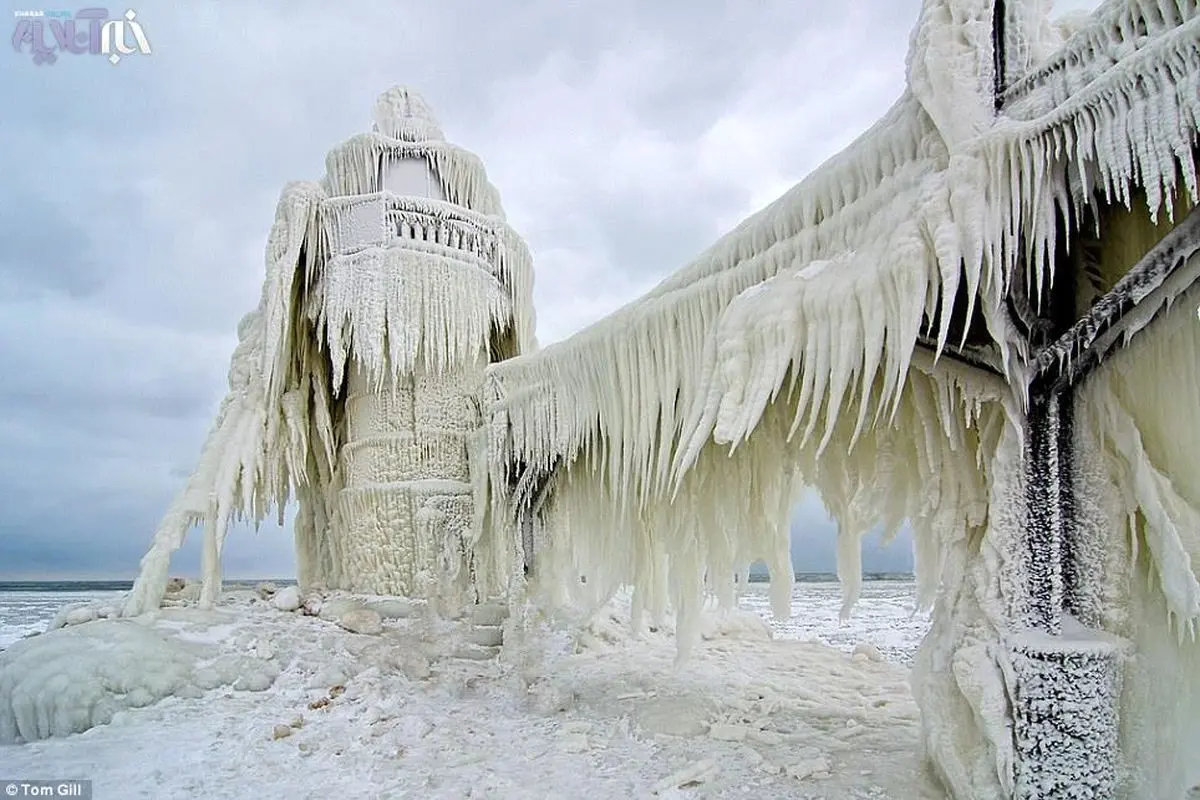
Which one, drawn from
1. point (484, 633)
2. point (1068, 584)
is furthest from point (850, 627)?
point (1068, 584)

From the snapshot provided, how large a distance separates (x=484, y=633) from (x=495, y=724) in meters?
2.23

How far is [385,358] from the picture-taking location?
8906 millimetres

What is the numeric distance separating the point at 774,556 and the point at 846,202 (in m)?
2.70

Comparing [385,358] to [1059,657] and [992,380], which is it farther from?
[1059,657]

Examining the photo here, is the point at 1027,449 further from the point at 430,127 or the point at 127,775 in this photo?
the point at 430,127

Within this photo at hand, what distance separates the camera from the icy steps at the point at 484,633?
7.49 meters

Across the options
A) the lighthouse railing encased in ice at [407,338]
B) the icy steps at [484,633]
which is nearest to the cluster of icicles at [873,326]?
the icy steps at [484,633]

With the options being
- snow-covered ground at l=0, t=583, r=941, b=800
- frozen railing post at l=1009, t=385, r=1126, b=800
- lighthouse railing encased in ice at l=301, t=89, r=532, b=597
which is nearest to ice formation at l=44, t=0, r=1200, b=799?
frozen railing post at l=1009, t=385, r=1126, b=800

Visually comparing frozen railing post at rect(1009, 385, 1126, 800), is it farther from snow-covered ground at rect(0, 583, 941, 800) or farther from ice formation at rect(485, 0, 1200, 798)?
snow-covered ground at rect(0, 583, 941, 800)

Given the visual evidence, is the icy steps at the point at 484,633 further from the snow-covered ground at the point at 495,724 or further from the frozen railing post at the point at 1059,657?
the frozen railing post at the point at 1059,657

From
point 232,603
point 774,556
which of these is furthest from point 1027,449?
point 232,603

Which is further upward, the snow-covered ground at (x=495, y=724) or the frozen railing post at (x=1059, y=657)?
the frozen railing post at (x=1059, y=657)

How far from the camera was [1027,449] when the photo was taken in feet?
11.4

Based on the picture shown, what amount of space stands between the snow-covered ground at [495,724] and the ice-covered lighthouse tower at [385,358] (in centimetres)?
109
